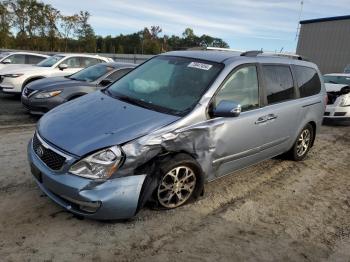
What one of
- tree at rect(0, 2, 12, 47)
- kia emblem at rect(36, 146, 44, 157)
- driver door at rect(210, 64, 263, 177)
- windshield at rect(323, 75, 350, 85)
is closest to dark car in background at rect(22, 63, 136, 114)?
driver door at rect(210, 64, 263, 177)

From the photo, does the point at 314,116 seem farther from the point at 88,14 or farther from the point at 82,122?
the point at 88,14

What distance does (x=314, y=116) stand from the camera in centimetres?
658

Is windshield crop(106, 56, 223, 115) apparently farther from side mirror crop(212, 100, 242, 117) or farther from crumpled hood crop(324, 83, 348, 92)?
crumpled hood crop(324, 83, 348, 92)

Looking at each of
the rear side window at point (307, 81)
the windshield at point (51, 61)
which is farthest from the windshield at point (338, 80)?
the windshield at point (51, 61)

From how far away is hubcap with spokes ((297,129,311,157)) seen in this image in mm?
6516

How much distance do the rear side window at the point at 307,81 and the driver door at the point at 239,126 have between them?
1.31m

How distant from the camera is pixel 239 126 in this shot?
15.6ft

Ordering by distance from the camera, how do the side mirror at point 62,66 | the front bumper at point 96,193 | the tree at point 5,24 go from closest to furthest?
1. the front bumper at point 96,193
2. the side mirror at point 62,66
3. the tree at point 5,24

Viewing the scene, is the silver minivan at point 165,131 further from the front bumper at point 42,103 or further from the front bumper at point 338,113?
the front bumper at point 338,113

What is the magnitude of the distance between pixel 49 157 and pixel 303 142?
14.4ft

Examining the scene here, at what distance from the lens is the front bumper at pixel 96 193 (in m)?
3.60

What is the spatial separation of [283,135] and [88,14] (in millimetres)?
56720

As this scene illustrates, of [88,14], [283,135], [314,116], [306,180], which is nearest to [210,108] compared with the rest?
[283,135]

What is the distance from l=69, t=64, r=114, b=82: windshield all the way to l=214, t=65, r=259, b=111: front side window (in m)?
5.19
